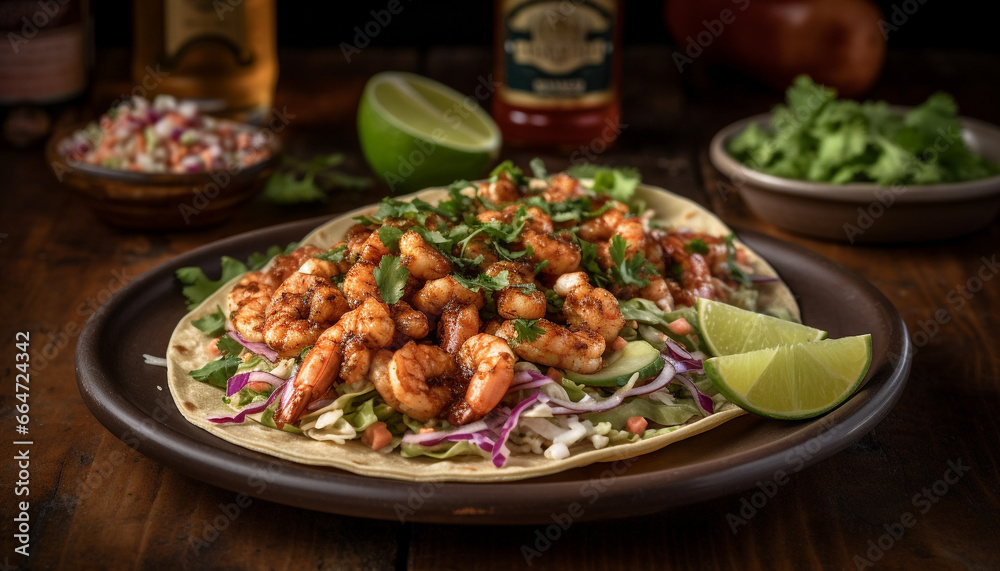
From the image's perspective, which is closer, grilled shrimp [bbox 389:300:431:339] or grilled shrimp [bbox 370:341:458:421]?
grilled shrimp [bbox 370:341:458:421]

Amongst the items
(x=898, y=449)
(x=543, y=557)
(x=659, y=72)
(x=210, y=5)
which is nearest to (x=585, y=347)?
(x=543, y=557)

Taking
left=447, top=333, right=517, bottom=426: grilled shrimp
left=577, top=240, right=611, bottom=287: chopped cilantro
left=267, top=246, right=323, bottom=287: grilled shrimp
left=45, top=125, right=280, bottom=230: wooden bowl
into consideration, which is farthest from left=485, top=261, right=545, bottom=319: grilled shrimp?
left=45, top=125, right=280, bottom=230: wooden bowl

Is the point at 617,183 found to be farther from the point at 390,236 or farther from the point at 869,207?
the point at 390,236

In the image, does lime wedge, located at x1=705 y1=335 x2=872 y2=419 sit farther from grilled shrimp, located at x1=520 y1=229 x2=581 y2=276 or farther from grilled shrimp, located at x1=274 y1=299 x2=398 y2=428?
grilled shrimp, located at x1=274 y1=299 x2=398 y2=428

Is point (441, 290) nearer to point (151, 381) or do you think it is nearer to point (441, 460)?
point (441, 460)

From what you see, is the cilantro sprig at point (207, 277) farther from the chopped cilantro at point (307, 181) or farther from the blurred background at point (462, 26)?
the blurred background at point (462, 26)

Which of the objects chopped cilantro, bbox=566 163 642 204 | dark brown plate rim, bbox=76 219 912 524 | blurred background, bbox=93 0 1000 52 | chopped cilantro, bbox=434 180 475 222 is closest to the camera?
dark brown plate rim, bbox=76 219 912 524
